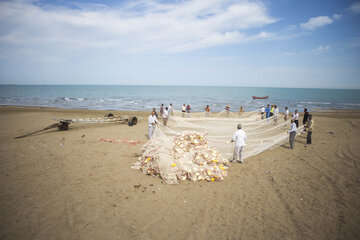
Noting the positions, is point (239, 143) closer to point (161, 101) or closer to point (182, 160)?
point (182, 160)

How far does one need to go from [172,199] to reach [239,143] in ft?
10.5

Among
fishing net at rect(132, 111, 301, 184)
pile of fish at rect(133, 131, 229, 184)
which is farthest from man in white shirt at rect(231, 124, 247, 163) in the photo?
pile of fish at rect(133, 131, 229, 184)

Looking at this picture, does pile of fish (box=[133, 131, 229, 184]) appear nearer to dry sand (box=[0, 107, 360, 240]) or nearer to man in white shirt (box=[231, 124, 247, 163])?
dry sand (box=[0, 107, 360, 240])

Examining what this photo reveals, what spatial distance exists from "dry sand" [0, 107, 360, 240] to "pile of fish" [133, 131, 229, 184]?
243 millimetres

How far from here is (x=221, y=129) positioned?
8.48 meters

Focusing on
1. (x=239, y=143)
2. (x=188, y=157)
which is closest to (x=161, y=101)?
(x=239, y=143)

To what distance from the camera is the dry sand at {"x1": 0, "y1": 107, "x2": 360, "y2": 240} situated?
339 centimetres

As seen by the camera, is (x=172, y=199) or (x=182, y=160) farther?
(x=182, y=160)

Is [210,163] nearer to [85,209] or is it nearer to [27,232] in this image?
[85,209]

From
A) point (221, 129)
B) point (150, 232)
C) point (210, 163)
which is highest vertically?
point (221, 129)

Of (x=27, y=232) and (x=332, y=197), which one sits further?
(x=332, y=197)

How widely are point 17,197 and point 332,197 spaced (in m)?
7.75

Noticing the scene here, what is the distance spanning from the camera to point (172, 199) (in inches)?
169

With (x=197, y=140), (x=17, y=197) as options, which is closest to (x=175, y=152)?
(x=197, y=140)
